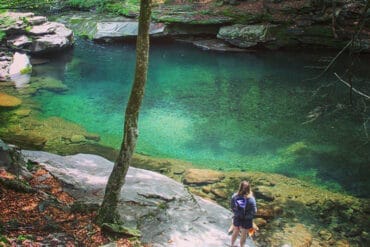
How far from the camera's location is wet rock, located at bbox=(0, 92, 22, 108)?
58.2 ft

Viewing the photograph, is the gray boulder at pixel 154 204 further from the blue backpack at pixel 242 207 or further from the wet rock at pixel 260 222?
the wet rock at pixel 260 222

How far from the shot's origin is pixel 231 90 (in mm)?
20484

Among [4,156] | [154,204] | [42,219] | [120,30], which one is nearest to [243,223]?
[154,204]

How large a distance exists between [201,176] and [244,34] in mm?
15162

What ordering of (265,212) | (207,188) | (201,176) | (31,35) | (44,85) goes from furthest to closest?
(31,35), (44,85), (201,176), (207,188), (265,212)

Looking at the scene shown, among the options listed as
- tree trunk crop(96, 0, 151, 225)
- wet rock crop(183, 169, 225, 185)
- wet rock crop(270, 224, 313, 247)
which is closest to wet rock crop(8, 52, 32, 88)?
wet rock crop(183, 169, 225, 185)

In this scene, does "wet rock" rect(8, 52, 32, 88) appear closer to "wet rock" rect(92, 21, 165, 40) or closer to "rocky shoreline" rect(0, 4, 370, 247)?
"rocky shoreline" rect(0, 4, 370, 247)

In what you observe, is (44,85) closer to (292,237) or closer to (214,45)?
(214,45)

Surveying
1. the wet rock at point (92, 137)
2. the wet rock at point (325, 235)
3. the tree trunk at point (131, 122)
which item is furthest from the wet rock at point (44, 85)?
the wet rock at point (325, 235)

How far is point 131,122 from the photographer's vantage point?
7.05m

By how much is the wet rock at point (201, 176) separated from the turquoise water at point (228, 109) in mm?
684

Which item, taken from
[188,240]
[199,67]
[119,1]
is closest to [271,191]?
[188,240]

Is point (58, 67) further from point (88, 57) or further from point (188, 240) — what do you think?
point (188, 240)

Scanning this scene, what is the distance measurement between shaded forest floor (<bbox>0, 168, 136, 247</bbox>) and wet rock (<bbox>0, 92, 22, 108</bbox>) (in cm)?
999
